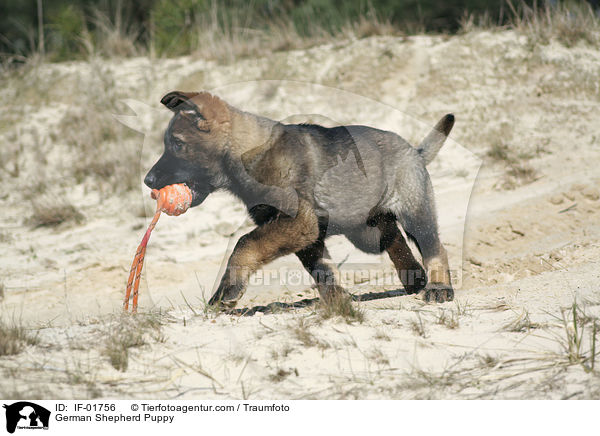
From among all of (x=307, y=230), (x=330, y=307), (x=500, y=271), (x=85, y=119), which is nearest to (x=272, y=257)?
(x=307, y=230)

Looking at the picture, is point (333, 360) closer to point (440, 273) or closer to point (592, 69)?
point (440, 273)

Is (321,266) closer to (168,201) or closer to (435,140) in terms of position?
(168,201)

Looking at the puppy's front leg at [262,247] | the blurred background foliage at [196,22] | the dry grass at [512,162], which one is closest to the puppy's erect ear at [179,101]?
the puppy's front leg at [262,247]

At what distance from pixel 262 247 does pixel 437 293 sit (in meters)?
1.53

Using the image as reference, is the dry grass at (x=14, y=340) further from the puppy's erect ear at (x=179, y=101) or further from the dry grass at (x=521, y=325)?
the dry grass at (x=521, y=325)

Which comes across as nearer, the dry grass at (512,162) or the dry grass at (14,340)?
the dry grass at (14,340)

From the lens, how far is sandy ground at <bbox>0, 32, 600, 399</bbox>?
3.18 metres

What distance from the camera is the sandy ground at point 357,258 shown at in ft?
10.4

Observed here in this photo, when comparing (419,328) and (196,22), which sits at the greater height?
(196,22)

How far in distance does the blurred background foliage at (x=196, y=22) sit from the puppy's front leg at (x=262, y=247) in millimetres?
7455

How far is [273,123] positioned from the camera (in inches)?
192

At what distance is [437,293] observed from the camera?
16.3 ft

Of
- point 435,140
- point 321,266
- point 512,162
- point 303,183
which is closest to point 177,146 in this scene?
point 303,183
